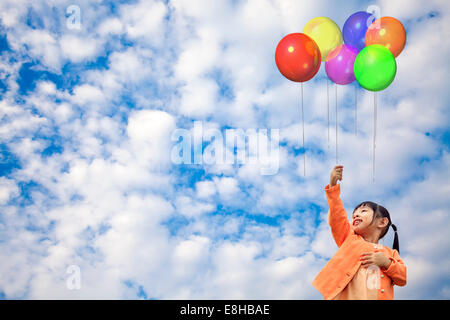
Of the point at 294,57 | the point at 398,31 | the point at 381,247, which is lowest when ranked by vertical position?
the point at 381,247

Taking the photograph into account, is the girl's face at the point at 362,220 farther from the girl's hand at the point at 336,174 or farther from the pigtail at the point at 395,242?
the girl's hand at the point at 336,174

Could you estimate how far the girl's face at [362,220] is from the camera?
160 inches

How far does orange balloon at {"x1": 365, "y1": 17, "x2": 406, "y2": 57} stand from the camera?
4.43 m

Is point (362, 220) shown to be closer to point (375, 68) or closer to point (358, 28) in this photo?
point (375, 68)

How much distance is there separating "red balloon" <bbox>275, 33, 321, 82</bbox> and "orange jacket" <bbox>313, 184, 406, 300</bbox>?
1229 mm

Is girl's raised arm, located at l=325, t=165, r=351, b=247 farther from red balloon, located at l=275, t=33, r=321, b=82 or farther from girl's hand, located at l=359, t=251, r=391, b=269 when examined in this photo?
red balloon, located at l=275, t=33, r=321, b=82

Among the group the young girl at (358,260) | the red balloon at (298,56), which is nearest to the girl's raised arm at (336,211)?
the young girl at (358,260)

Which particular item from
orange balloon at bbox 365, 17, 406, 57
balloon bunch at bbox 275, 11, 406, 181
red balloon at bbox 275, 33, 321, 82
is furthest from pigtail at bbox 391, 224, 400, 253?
orange balloon at bbox 365, 17, 406, 57

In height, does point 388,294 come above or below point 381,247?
below

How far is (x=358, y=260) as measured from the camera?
3850mm
